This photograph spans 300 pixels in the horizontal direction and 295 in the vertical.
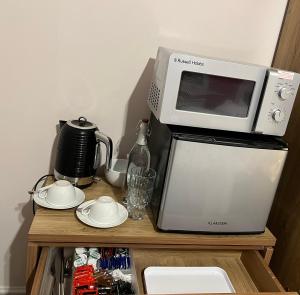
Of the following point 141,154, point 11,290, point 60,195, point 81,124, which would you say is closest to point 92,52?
point 81,124

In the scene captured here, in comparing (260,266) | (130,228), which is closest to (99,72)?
(130,228)

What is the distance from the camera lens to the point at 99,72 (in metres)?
1.21

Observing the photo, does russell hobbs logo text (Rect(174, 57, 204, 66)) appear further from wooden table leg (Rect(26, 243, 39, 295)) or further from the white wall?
wooden table leg (Rect(26, 243, 39, 295))

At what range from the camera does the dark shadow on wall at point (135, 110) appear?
1239 millimetres

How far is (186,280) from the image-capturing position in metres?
1.04

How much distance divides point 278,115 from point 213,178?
256 millimetres

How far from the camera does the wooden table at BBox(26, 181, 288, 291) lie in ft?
3.08

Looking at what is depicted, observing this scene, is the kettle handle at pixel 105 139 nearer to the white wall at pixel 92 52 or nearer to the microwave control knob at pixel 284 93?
the white wall at pixel 92 52

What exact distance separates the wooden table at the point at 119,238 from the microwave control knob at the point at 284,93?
1.42 ft

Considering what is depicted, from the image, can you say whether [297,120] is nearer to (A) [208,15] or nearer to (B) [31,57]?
(A) [208,15]

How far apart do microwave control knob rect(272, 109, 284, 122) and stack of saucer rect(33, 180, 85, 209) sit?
63 centimetres

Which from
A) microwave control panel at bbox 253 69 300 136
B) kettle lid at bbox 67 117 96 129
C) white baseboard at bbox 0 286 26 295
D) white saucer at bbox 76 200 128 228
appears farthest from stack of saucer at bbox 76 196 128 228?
white baseboard at bbox 0 286 26 295

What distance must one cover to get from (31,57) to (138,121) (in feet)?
1.41

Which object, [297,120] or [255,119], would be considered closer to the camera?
[255,119]
